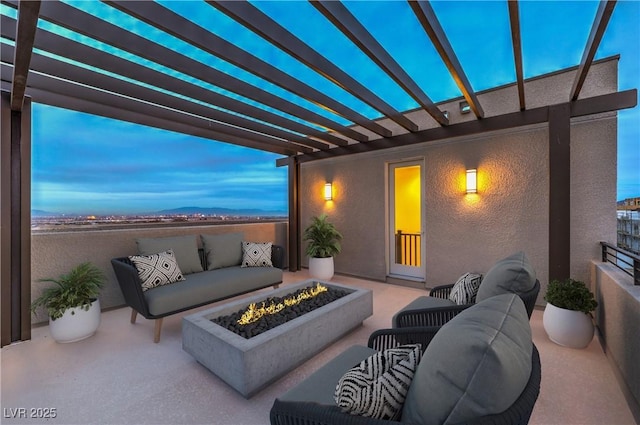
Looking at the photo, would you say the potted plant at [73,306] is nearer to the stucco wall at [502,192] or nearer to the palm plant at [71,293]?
the palm plant at [71,293]

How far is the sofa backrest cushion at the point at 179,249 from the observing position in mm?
3473

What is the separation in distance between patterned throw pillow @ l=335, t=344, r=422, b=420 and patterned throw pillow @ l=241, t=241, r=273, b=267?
3279 mm

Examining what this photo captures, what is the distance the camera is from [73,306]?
2705 mm

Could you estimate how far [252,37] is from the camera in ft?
8.40

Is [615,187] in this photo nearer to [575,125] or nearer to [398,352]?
[575,125]

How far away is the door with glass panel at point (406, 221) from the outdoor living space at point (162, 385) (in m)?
2.19

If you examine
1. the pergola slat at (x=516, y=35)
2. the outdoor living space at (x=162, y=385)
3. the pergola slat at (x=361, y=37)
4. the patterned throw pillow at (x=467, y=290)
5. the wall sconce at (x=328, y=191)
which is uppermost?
the pergola slat at (x=361, y=37)

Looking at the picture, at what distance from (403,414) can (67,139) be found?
9.80 meters

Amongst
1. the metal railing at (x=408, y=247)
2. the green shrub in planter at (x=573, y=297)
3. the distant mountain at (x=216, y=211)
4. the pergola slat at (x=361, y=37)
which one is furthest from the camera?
the distant mountain at (x=216, y=211)

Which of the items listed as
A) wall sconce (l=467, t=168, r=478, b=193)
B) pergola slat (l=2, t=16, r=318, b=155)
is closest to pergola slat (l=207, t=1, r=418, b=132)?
pergola slat (l=2, t=16, r=318, b=155)

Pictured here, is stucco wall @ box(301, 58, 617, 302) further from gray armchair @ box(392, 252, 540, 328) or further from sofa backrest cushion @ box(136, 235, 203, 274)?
sofa backrest cushion @ box(136, 235, 203, 274)

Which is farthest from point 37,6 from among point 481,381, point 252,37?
point 481,381

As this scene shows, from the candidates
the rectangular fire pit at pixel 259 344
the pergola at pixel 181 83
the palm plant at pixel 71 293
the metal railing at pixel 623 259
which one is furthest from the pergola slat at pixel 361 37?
the palm plant at pixel 71 293

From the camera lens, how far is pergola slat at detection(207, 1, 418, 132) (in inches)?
70.1
